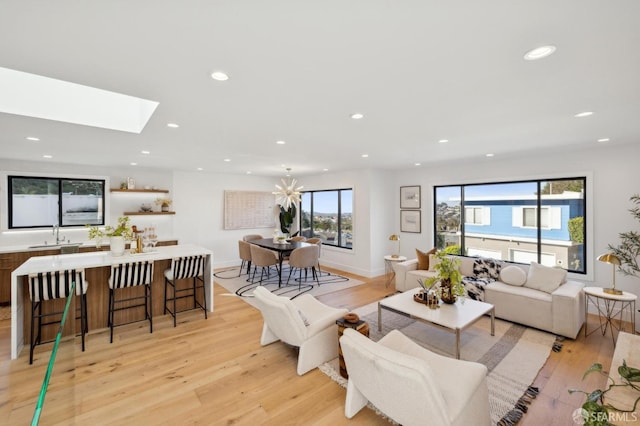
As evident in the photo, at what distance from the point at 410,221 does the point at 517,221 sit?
2125 millimetres

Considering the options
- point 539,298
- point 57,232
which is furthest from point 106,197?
point 539,298

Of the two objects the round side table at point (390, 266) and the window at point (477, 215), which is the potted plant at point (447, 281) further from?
the window at point (477, 215)

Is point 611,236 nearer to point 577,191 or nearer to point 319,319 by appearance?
point 577,191

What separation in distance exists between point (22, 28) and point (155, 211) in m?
5.79

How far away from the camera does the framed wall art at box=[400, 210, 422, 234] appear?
21.3ft

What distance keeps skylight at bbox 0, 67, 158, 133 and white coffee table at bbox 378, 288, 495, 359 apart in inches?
137

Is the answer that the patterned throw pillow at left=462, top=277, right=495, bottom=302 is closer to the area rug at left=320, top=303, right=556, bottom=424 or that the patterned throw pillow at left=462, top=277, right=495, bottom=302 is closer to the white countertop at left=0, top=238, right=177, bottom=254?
the area rug at left=320, top=303, right=556, bottom=424

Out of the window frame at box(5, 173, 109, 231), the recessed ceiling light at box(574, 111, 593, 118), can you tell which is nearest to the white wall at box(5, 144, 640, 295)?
the window frame at box(5, 173, 109, 231)

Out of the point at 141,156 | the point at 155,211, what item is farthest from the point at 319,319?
the point at 155,211

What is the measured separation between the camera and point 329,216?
7.88 m

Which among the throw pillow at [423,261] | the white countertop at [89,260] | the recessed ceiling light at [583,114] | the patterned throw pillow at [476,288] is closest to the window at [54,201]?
the white countertop at [89,260]

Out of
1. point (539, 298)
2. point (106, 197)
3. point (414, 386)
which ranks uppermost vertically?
point (106, 197)

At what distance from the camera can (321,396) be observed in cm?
243

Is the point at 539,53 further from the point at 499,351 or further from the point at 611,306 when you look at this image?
the point at 611,306
